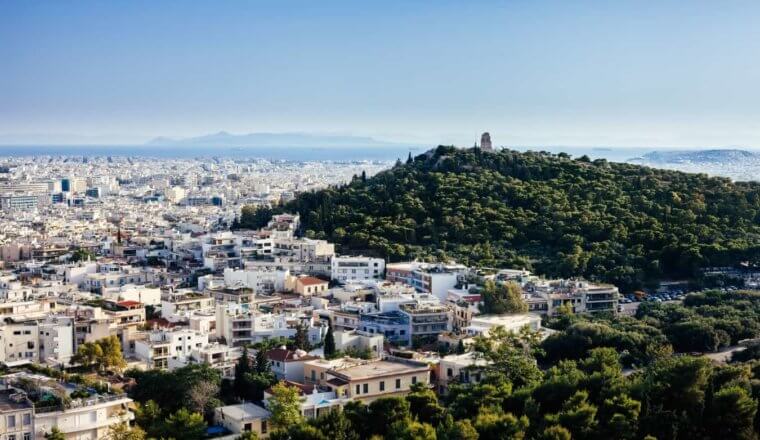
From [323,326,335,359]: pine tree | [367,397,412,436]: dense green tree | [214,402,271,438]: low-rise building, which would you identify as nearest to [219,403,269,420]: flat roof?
[214,402,271,438]: low-rise building

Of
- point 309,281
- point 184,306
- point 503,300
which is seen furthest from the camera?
point 309,281

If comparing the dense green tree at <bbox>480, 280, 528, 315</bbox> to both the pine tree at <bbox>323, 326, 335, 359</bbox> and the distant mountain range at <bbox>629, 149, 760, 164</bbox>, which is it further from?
the distant mountain range at <bbox>629, 149, 760, 164</bbox>

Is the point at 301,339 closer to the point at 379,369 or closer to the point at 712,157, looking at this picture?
the point at 379,369

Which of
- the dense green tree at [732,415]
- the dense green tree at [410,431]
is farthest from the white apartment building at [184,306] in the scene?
the dense green tree at [732,415]

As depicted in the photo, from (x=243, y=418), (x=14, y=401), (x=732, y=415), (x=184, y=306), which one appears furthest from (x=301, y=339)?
(x=732, y=415)

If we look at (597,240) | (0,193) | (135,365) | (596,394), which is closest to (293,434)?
(596,394)

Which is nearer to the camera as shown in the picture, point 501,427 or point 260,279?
point 501,427
